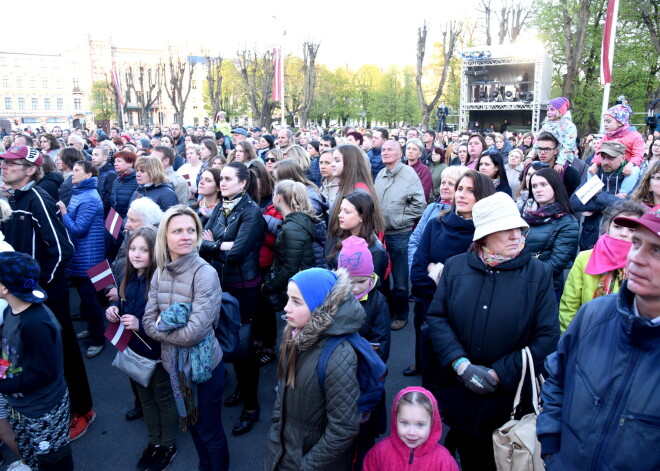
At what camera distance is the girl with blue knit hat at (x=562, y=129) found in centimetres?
647

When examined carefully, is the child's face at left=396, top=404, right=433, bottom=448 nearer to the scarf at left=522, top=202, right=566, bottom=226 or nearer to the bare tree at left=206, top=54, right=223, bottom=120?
the scarf at left=522, top=202, right=566, bottom=226

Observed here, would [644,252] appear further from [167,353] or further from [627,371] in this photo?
[167,353]

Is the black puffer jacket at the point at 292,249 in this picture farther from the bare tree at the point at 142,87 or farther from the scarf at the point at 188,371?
the bare tree at the point at 142,87

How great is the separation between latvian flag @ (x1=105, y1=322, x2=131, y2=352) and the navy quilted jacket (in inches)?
86.2

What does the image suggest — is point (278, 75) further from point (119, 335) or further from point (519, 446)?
point (519, 446)

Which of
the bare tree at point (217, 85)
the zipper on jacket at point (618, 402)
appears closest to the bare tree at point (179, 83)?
the bare tree at point (217, 85)

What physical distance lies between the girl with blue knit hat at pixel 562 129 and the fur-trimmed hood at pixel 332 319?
4969 millimetres

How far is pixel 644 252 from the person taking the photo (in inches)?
59.5

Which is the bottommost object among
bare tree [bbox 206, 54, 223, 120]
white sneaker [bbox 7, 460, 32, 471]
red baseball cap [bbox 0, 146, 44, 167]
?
white sneaker [bbox 7, 460, 32, 471]

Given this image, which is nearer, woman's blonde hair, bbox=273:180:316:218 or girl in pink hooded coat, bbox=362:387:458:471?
girl in pink hooded coat, bbox=362:387:458:471

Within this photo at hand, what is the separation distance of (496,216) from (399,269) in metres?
3.09

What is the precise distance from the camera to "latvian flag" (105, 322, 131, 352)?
308 centimetres

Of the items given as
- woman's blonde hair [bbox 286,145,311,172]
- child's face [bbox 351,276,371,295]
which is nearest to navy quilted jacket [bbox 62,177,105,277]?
woman's blonde hair [bbox 286,145,311,172]

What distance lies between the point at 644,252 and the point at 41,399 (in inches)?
128
